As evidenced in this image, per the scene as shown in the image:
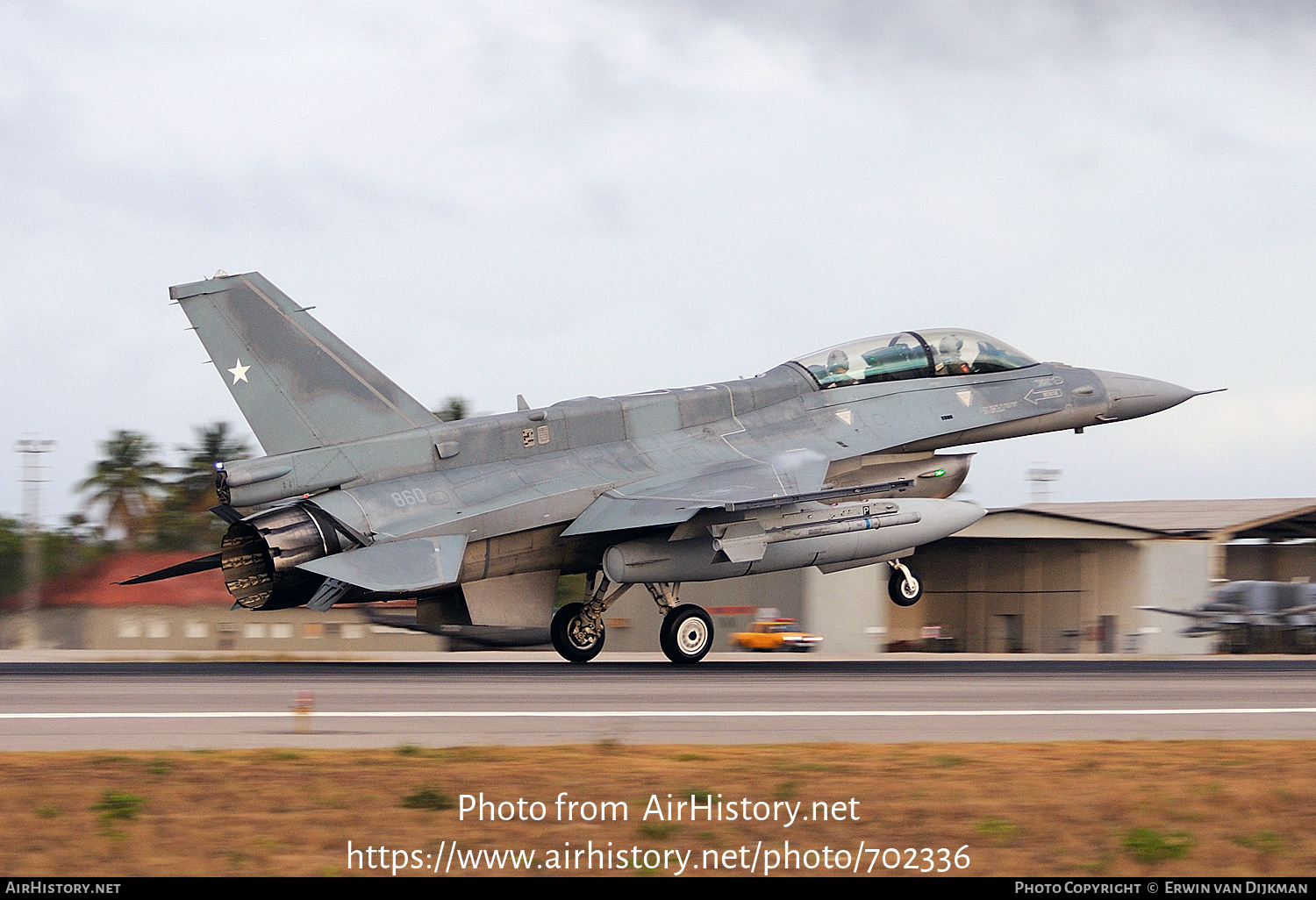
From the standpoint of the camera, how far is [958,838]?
22.9 feet

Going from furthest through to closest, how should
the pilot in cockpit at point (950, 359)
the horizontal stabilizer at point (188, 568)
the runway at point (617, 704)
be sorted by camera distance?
the pilot in cockpit at point (950, 359)
the horizontal stabilizer at point (188, 568)
the runway at point (617, 704)

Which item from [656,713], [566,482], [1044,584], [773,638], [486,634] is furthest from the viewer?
[1044,584]

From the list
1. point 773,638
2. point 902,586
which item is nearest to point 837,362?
point 902,586

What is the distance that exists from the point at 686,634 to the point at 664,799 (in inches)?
445

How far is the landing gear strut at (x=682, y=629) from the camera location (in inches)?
747

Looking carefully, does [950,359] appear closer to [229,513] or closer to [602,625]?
[602,625]

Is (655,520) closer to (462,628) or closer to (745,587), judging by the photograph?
(462,628)

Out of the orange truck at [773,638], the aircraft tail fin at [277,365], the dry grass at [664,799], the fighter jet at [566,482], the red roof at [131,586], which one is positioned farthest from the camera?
the orange truck at [773,638]

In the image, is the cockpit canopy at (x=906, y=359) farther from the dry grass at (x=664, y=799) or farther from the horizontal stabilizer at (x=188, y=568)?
the dry grass at (x=664, y=799)

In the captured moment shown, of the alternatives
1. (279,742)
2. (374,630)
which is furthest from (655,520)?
(374,630)

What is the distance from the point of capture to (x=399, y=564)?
54.6 ft

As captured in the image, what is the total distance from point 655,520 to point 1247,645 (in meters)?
23.3

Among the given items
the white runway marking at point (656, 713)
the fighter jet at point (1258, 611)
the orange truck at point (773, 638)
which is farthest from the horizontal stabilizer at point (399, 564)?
the fighter jet at point (1258, 611)

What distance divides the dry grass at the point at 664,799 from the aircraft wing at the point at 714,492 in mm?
7642
